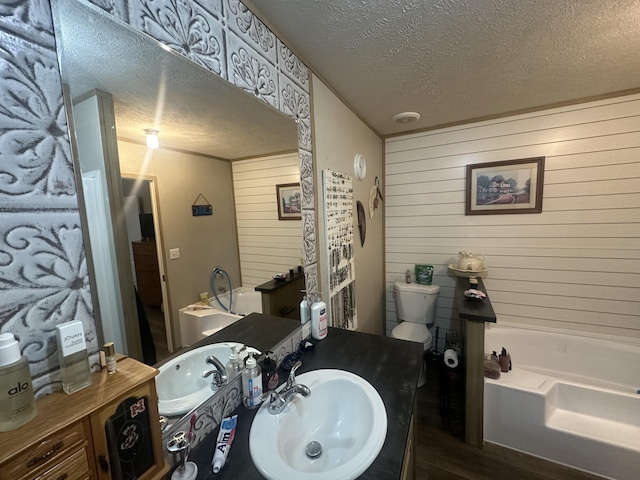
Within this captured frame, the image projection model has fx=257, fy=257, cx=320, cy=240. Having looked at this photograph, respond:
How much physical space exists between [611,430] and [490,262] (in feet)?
4.10

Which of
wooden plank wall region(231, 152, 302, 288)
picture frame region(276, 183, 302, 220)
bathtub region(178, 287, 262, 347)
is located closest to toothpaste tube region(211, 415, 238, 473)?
bathtub region(178, 287, 262, 347)

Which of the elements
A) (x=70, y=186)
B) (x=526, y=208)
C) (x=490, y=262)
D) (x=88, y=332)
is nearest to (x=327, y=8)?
(x=70, y=186)

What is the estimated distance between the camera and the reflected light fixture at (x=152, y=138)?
71 cm

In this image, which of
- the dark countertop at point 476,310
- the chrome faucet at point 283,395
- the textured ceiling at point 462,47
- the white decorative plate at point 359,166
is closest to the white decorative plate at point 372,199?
the white decorative plate at point 359,166

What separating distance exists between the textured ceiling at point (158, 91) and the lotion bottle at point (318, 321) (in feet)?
2.69

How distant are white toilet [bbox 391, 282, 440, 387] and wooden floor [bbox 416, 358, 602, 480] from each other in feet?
1.48

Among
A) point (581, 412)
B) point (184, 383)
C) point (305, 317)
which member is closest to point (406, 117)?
point (305, 317)

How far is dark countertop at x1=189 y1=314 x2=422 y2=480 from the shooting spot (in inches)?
27.3

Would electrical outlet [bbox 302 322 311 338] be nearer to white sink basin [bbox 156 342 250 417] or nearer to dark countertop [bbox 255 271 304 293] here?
dark countertop [bbox 255 271 304 293]

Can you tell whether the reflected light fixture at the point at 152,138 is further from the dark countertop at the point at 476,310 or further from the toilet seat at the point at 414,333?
the toilet seat at the point at 414,333

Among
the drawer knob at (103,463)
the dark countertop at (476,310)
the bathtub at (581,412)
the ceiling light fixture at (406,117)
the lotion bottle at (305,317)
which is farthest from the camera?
the ceiling light fixture at (406,117)

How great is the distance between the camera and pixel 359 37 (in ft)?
3.78

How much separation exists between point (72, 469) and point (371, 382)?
0.89 m

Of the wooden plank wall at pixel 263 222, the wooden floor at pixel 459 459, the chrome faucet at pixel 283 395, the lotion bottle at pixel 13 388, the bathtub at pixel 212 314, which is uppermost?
the wooden plank wall at pixel 263 222
